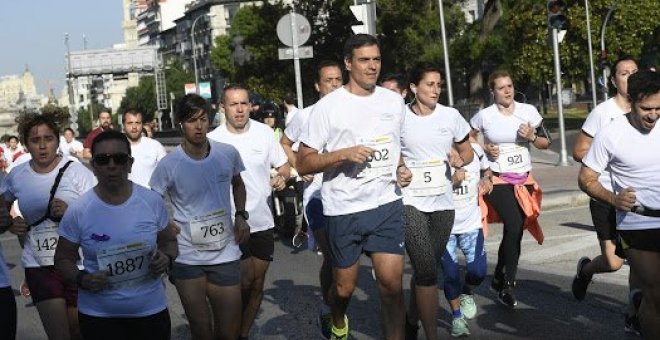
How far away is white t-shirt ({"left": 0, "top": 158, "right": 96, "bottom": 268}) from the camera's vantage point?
23.2ft

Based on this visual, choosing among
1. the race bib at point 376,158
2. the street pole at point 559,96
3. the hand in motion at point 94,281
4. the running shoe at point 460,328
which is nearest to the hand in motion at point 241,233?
the race bib at point 376,158

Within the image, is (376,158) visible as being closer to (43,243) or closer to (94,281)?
(43,243)

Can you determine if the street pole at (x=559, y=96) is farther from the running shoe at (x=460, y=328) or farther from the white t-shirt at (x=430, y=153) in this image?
the white t-shirt at (x=430, y=153)

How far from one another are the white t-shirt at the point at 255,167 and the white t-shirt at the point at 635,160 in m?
2.53

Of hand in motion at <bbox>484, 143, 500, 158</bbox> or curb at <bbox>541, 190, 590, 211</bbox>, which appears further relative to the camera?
curb at <bbox>541, 190, 590, 211</bbox>

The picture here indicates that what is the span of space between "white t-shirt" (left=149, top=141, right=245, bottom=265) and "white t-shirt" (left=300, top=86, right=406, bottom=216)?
23.2 inches

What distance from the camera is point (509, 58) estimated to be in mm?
50469

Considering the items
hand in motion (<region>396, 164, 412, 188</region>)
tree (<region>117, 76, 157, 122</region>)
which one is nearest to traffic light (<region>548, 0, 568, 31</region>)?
hand in motion (<region>396, 164, 412, 188</region>)

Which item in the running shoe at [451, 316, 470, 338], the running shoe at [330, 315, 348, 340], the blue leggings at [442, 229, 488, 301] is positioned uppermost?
the blue leggings at [442, 229, 488, 301]

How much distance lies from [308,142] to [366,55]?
598 mm

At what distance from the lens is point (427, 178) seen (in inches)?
306

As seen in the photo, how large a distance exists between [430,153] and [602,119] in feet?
3.81

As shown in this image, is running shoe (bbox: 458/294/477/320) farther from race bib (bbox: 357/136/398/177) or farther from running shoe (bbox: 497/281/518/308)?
race bib (bbox: 357/136/398/177)

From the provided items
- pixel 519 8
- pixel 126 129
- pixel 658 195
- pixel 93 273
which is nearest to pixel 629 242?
pixel 658 195
